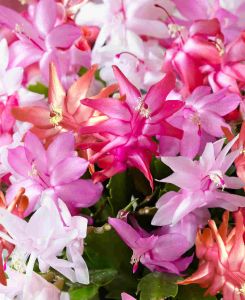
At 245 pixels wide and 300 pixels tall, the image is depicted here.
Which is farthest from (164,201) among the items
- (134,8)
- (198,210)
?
(134,8)

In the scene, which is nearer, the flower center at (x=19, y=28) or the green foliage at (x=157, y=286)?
the green foliage at (x=157, y=286)

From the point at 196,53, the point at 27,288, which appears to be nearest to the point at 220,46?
the point at 196,53

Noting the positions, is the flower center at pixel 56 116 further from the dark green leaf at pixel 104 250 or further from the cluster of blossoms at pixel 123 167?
the dark green leaf at pixel 104 250

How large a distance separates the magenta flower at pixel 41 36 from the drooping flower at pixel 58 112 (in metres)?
0.09

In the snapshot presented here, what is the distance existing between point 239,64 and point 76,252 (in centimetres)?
29

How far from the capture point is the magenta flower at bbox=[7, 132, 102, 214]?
24.5 inches

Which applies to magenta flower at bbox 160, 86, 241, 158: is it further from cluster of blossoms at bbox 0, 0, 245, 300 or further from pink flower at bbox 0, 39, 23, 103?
pink flower at bbox 0, 39, 23, 103

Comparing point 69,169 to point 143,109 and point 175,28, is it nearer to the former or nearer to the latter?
point 143,109

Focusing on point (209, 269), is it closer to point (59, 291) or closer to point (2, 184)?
point (59, 291)

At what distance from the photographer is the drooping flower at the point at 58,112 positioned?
0.64 meters

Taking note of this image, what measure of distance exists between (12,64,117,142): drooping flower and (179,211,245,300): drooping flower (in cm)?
17

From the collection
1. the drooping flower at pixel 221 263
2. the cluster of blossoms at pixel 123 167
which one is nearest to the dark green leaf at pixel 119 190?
the cluster of blossoms at pixel 123 167

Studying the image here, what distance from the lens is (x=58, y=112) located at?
0.64 metres

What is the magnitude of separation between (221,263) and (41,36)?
368mm
